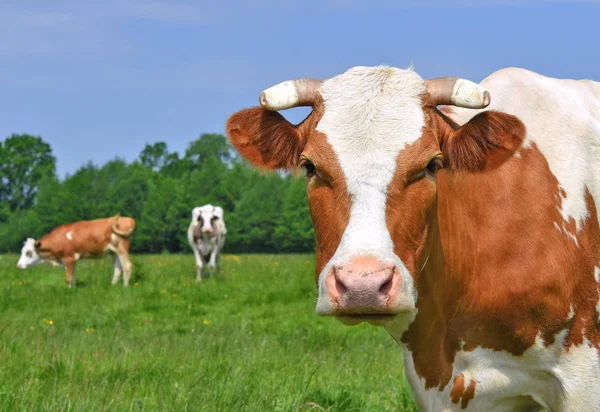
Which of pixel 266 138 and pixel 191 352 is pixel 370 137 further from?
pixel 191 352

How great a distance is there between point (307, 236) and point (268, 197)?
5992mm

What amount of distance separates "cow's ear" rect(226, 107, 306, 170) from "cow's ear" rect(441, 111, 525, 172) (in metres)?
0.74

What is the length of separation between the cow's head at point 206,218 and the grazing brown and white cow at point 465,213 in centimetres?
1858

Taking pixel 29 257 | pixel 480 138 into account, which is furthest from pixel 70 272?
pixel 480 138

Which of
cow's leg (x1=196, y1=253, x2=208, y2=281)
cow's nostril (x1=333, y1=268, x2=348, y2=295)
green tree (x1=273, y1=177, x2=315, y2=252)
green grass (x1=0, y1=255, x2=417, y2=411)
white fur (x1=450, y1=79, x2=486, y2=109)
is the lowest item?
green grass (x1=0, y1=255, x2=417, y2=411)

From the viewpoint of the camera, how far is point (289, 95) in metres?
3.93

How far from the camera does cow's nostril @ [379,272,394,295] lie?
3.12 m

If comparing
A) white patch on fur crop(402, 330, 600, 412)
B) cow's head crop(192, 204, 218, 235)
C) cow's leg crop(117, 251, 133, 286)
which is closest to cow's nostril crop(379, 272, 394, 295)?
white patch on fur crop(402, 330, 600, 412)

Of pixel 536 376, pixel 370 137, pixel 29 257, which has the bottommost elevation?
pixel 536 376

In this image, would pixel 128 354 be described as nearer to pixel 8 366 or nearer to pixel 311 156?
pixel 8 366

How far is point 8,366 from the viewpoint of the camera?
6.23 metres

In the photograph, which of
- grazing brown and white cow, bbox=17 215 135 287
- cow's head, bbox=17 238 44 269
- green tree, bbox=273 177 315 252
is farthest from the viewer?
green tree, bbox=273 177 315 252

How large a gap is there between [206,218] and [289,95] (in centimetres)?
1969

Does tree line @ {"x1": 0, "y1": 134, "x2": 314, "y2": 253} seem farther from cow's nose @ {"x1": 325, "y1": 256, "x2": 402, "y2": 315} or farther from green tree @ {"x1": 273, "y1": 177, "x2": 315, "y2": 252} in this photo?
cow's nose @ {"x1": 325, "y1": 256, "x2": 402, "y2": 315}
